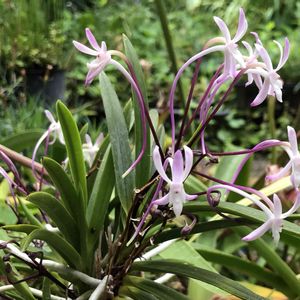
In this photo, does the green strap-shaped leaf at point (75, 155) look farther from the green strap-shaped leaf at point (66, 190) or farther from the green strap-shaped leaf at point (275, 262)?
the green strap-shaped leaf at point (275, 262)

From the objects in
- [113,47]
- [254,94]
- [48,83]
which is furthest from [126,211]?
[254,94]

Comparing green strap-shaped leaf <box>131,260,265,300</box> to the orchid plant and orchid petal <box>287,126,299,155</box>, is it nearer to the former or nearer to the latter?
the orchid plant

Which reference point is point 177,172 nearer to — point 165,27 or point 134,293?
point 134,293

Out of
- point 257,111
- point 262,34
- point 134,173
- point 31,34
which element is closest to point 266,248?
point 134,173

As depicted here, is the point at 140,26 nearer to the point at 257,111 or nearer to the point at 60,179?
the point at 257,111

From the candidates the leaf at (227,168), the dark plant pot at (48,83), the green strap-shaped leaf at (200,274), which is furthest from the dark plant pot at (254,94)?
the green strap-shaped leaf at (200,274)
